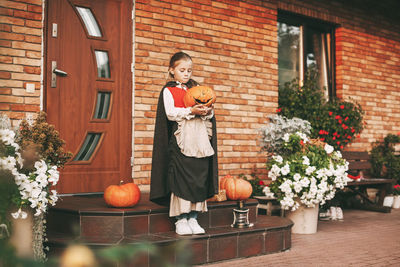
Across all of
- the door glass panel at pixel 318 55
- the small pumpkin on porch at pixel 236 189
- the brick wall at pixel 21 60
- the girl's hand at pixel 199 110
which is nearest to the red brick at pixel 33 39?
the brick wall at pixel 21 60

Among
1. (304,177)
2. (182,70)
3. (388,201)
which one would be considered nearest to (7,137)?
(182,70)

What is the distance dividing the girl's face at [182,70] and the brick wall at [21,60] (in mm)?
1750

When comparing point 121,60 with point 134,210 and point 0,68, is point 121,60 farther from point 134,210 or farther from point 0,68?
point 134,210

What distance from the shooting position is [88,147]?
16.3 ft

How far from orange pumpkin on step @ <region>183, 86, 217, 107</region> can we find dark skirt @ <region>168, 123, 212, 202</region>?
35 centimetres

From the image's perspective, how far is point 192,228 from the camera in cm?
365

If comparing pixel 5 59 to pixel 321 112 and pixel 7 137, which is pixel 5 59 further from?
pixel 321 112

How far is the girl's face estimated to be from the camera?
3.63 meters

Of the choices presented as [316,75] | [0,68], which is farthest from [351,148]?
[0,68]

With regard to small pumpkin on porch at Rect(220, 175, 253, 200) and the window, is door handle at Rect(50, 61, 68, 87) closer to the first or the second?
small pumpkin on porch at Rect(220, 175, 253, 200)

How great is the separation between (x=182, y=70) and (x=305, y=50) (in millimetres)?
4452

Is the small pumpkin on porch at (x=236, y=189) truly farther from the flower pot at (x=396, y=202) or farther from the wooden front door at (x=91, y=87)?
the flower pot at (x=396, y=202)

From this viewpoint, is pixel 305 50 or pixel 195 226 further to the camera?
pixel 305 50

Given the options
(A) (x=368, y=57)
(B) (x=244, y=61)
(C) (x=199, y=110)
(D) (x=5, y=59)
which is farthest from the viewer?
(A) (x=368, y=57)
